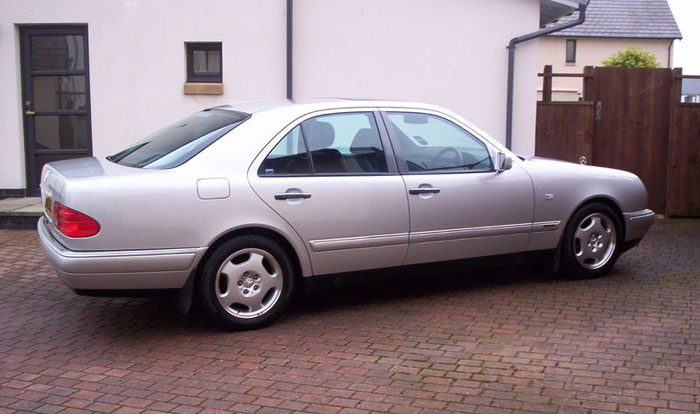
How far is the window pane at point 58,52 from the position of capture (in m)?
10.6

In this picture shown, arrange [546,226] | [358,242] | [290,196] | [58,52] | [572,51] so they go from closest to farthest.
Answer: [290,196] → [358,242] → [546,226] → [58,52] → [572,51]

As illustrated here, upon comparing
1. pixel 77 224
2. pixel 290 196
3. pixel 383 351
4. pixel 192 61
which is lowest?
pixel 383 351

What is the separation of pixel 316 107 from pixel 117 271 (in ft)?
6.33

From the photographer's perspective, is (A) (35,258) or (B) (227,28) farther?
(B) (227,28)

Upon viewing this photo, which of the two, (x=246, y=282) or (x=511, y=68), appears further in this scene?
(x=511, y=68)

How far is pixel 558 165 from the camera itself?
6.78 meters

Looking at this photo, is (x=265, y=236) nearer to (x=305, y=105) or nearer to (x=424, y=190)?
(x=305, y=105)

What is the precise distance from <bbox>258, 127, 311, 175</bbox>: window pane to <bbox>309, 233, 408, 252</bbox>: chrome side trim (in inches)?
20.9

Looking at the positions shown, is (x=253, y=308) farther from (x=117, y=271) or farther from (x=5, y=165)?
(x=5, y=165)

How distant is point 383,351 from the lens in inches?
197

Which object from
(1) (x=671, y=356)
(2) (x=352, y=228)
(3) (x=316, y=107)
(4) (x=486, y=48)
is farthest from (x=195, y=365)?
(4) (x=486, y=48)

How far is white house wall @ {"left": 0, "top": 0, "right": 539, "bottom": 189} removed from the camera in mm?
10438

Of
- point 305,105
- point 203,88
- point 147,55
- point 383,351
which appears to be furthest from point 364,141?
point 147,55

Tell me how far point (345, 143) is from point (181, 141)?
121 centimetres
